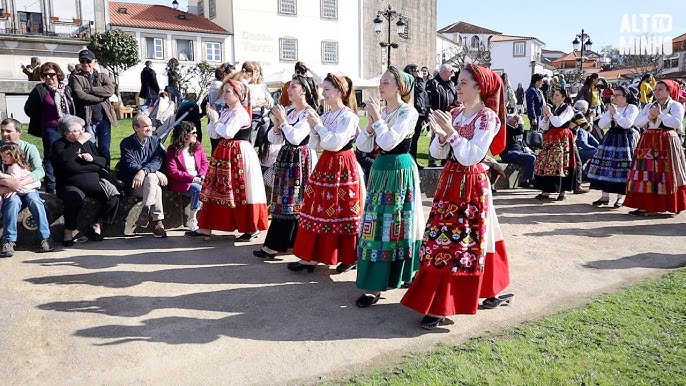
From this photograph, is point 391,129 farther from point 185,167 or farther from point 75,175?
point 75,175

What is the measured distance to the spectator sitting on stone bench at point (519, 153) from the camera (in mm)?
10539

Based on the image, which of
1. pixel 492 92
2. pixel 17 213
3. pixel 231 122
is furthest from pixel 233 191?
pixel 492 92

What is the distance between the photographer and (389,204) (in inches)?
177

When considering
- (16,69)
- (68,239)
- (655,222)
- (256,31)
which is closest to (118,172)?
(68,239)

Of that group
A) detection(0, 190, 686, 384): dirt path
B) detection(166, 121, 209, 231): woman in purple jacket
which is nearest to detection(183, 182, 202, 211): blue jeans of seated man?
detection(166, 121, 209, 231): woman in purple jacket

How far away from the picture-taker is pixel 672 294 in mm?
4703

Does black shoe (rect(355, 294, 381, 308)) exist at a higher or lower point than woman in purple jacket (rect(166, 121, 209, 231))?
lower

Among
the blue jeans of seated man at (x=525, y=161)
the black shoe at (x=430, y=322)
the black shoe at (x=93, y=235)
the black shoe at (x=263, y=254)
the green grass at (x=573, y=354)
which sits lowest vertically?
the green grass at (x=573, y=354)

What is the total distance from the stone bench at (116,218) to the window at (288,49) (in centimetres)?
3510

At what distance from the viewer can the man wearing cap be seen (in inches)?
311

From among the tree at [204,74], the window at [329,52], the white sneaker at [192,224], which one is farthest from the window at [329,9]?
the white sneaker at [192,224]

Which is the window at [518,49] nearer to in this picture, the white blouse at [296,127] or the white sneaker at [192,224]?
the white sneaker at [192,224]

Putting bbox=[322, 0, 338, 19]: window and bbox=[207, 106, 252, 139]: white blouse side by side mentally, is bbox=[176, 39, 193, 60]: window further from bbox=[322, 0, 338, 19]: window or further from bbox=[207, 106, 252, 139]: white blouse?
bbox=[207, 106, 252, 139]: white blouse

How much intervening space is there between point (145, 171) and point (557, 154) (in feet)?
20.6
